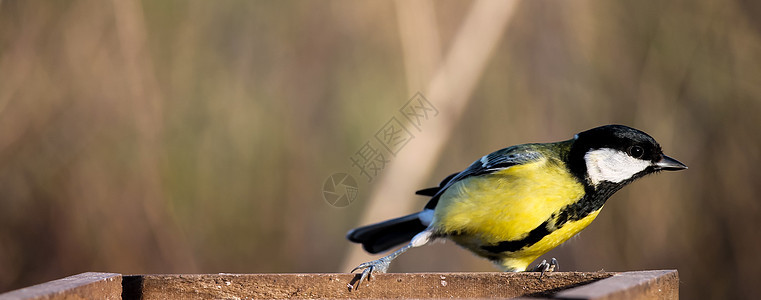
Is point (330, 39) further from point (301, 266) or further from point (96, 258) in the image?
point (96, 258)

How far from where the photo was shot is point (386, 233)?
3.39 meters

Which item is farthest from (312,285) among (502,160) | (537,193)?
(502,160)

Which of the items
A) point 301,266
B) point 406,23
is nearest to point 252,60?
point 406,23

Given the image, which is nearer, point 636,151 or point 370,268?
point 370,268

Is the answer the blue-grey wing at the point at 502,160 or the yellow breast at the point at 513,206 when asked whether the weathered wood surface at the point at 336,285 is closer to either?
the yellow breast at the point at 513,206

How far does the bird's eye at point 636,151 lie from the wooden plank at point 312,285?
91 cm

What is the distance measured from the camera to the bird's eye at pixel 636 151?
9.09 ft

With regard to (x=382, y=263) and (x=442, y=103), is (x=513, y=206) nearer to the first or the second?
(x=382, y=263)

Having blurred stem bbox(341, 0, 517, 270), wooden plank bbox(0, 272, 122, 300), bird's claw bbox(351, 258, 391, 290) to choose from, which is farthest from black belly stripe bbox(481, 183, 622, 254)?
wooden plank bbox(0, 272, 122, 300)

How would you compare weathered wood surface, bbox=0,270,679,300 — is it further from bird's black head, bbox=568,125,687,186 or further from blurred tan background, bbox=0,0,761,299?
blurred tan background, bbox=0,0,761,299

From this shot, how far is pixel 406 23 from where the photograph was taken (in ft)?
13.5

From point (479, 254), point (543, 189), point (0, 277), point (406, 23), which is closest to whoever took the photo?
point (543, 189)

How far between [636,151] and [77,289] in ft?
6.58

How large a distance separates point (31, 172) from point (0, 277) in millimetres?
553
